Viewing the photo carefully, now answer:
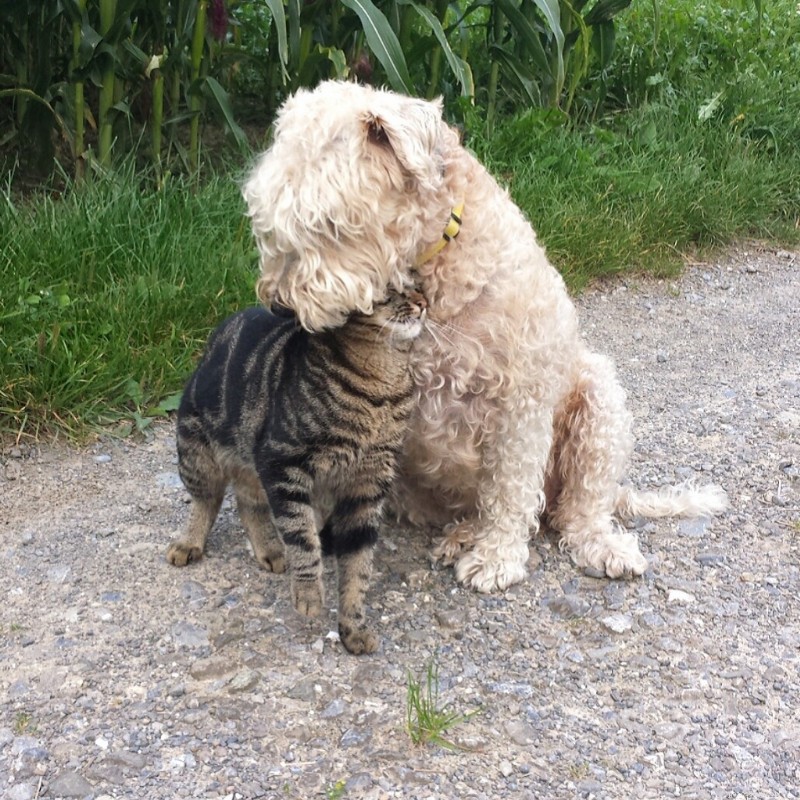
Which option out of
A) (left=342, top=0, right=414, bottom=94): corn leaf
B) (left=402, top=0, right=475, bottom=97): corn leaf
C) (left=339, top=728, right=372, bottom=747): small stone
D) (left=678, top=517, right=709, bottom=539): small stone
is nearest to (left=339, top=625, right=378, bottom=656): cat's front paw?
(left=339, top=728, right=372, bottom=747): small stone

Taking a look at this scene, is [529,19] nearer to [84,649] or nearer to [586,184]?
[586,184]

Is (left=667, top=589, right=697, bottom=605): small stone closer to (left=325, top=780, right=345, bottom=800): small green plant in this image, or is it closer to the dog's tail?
the dog's tail

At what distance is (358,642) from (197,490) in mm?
771

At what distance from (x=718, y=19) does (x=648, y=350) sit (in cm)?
407

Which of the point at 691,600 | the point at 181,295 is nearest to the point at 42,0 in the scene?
the point at 181,295

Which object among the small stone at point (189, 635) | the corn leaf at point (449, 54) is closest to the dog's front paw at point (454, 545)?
the small stone at point (189, 635)

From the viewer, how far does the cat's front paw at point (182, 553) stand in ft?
10.7

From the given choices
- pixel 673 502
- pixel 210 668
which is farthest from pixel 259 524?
pixel 673 502

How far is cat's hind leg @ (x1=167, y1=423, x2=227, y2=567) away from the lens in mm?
3160

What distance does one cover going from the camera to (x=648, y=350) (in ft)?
17.2

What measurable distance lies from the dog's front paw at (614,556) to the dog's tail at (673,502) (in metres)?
0.30

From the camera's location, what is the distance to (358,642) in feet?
9.38

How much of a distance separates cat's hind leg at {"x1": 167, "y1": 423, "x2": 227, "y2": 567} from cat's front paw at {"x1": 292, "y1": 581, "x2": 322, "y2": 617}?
510 mm

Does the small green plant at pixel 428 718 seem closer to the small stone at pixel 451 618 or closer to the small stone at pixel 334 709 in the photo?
the small stone at pixel 334 709
